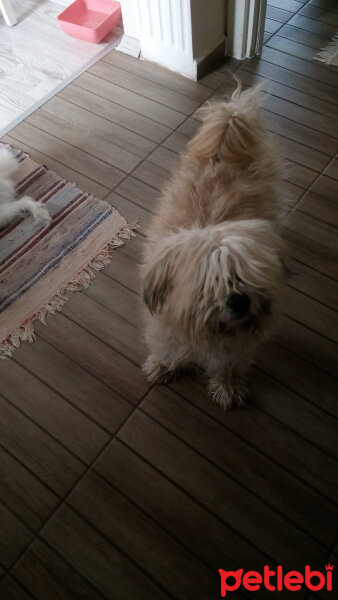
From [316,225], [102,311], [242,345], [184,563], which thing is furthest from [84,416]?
[316,225]

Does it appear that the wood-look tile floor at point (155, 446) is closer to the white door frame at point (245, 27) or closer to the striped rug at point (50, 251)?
the striped rug at point (50, 251)

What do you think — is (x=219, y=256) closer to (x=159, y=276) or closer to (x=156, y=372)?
(x=159, y=276)

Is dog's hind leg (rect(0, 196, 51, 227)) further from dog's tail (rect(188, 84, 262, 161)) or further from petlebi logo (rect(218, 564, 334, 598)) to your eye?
petlebi logo (rect(218, 564, 334, 598))

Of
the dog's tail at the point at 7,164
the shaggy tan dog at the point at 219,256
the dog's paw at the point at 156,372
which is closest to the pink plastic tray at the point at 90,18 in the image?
the dog's tail at the point at 7,164

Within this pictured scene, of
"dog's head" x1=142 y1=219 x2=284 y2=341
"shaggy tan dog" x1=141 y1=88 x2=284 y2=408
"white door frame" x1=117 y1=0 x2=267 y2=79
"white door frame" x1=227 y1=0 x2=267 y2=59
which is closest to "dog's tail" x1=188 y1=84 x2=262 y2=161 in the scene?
"shaggy tan dog" x1=141 y1=88 x2=284 y2=408

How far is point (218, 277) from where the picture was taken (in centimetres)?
97

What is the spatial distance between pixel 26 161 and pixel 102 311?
3.17 ft

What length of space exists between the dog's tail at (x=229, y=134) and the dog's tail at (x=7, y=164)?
106cm

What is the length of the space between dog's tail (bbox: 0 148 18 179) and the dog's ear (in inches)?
52.0

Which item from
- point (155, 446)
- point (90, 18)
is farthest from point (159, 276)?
point (90, 18)

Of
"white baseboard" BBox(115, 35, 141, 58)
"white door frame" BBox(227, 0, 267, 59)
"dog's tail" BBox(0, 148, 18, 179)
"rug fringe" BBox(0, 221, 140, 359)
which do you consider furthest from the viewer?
"white baseboard" BBox(115, 35, 141, 58)

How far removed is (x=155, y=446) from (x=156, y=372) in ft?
0.82

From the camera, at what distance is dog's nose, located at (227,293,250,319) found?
3.24ft

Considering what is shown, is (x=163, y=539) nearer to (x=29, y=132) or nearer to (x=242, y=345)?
(x=242, y=345)
